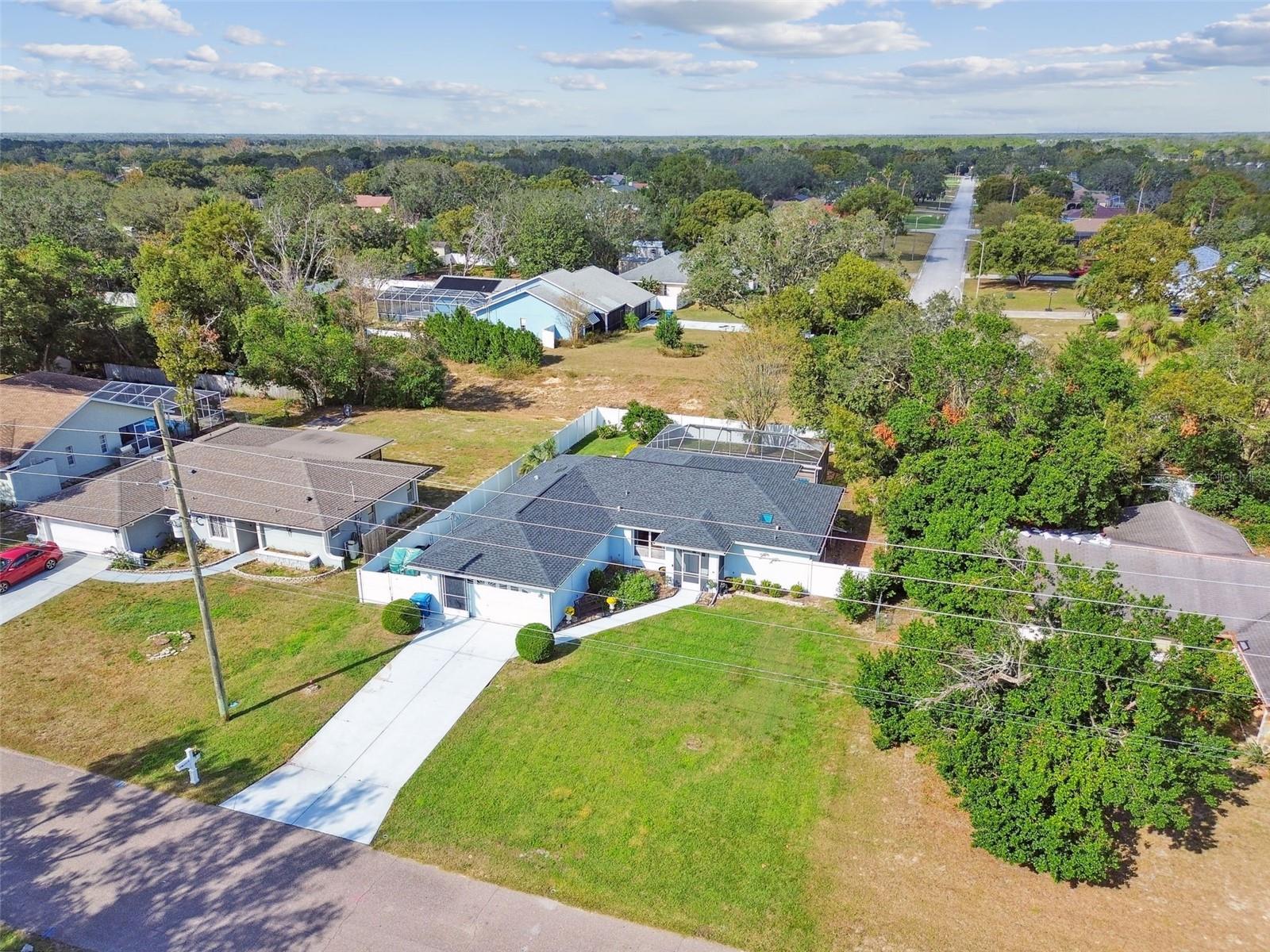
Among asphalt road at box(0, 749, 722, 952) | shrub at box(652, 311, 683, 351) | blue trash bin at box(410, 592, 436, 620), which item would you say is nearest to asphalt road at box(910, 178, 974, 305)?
shrub at box(652, 311, 683, 351)

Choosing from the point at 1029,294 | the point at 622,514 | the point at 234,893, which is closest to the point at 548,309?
the point at 622,514

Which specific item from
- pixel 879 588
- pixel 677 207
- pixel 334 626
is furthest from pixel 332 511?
pixel 677 207

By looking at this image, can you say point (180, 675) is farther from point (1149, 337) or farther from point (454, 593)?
point (1149, 337)

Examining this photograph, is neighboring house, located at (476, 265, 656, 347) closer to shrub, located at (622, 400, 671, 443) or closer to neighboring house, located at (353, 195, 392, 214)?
shrub, located at (622, 400, 671, 443)

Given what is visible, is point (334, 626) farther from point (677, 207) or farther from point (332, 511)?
point (677, 207)

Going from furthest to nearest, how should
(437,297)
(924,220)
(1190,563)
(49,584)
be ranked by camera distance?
(924,220) → (437,297) → (49,584) → (1190,563)

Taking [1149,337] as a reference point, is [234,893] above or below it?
below

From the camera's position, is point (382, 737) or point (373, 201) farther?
point (373, 201)
